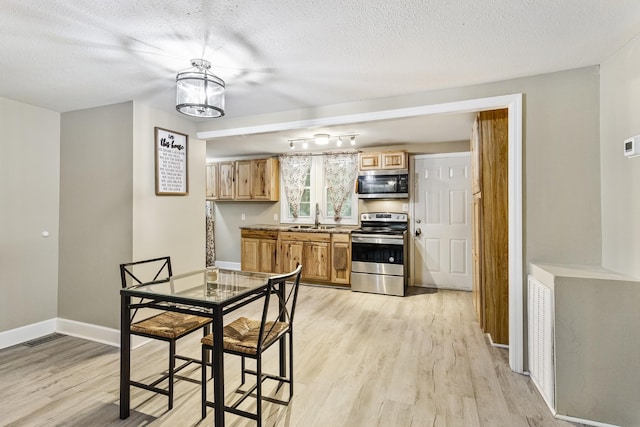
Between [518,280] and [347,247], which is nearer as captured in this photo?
[518,280]

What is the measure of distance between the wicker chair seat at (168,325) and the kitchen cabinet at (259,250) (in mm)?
3210

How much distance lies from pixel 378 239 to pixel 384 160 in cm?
130

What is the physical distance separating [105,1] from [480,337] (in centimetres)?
385

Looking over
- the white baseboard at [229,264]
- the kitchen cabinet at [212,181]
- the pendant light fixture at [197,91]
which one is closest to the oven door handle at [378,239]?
the white baseboard at [229,264]

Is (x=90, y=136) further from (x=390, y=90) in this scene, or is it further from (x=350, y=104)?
(x=390, y=90)

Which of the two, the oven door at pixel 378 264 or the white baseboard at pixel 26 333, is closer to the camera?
the white baseboard at pixel 26 333

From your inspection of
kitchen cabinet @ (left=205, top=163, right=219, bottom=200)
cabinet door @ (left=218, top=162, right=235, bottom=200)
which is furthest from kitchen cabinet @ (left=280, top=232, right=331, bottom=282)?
kitchen cabinet @ (left=205, top=163, right=219, bottom=200)

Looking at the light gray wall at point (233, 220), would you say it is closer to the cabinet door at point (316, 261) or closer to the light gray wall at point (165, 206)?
the cabinet door at point (316, 261)

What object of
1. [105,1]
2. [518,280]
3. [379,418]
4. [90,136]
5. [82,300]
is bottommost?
[379,418]

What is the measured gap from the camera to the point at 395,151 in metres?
5.01

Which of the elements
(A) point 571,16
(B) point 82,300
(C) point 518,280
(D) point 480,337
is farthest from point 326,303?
(A) point 571,16

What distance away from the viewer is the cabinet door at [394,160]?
4961 mm

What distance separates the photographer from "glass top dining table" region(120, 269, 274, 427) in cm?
171

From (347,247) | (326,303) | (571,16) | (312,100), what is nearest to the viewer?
(571,16)
